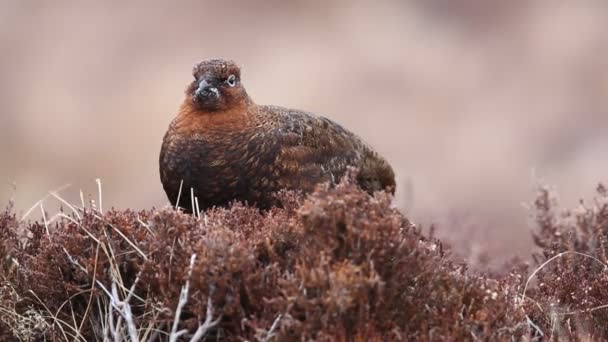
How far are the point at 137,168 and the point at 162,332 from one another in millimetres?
10440

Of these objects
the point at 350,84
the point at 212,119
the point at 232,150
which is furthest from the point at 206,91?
the point at 350,84

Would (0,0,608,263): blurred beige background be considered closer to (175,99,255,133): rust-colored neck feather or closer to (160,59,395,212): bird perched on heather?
(160,59,395,212): bird perched on heather

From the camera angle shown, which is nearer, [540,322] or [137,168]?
[540,322]

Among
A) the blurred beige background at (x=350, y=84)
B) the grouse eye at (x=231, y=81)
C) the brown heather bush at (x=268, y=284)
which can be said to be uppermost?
the blurred beige background at (x=350, y=84)

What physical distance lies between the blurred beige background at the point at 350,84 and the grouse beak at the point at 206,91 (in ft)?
23.7

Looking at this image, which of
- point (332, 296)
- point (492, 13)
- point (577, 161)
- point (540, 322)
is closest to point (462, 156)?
point (577, 161)

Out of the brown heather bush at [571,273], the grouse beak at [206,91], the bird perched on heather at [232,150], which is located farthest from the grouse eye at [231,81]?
the brown heather bush at [571,273]

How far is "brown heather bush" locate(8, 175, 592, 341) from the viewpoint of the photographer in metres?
3.50

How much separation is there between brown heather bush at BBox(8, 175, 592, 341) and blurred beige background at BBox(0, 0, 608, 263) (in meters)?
8.33

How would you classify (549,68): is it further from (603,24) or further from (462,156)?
(462,156)

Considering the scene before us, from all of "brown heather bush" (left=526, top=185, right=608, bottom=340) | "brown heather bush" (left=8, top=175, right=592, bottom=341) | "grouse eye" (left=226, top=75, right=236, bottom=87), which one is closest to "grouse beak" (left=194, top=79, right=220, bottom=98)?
"grouse eye" (left=226, top=75, right=236, bottom=87)

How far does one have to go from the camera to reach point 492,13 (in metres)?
16.7

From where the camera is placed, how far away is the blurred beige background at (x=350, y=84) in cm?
1399

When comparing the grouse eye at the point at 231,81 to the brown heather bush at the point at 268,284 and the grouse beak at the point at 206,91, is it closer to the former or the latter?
the grouse beak at the point at 206,91
